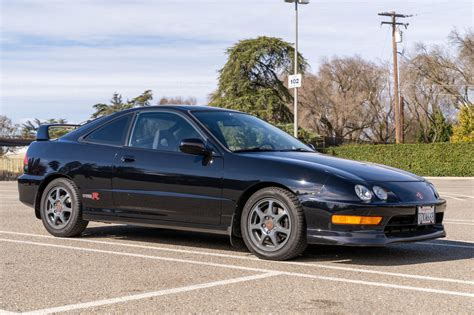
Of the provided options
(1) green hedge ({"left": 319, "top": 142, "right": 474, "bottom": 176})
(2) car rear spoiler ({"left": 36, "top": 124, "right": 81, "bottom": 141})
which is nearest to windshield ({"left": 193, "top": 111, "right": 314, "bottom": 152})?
(2) car rear spoiler ({"left": 36, "top": 124, "right": 81, "bottom": 141})

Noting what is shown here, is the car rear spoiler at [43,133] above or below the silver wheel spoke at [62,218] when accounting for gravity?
above

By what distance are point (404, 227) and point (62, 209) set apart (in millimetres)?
3921

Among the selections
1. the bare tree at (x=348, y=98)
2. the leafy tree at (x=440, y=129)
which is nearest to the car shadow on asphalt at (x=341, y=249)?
the leafy tree at (x=440, y=129)

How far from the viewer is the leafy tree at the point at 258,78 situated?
1993 inches

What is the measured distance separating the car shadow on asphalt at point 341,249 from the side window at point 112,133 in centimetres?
114

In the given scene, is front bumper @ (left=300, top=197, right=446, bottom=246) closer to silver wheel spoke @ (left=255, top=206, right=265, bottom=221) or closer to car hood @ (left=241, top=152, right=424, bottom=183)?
car hood @ (left=241, top=152, right=424, bottom=183)

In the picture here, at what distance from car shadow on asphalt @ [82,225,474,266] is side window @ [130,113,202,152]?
3.58 ft

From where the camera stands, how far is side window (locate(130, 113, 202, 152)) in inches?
288

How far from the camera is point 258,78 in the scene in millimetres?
52812

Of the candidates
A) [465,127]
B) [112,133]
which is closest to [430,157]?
[465,127]

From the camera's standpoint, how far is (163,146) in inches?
290

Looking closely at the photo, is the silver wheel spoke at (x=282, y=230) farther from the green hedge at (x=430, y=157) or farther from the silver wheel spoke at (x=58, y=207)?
the green hedge at (x=430, y=157)

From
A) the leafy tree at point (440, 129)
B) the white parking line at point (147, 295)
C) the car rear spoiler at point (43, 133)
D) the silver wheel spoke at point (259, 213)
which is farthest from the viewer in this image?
the leafy tree at point (440, 129)

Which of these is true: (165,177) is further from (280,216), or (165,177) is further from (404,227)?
(404,227)
